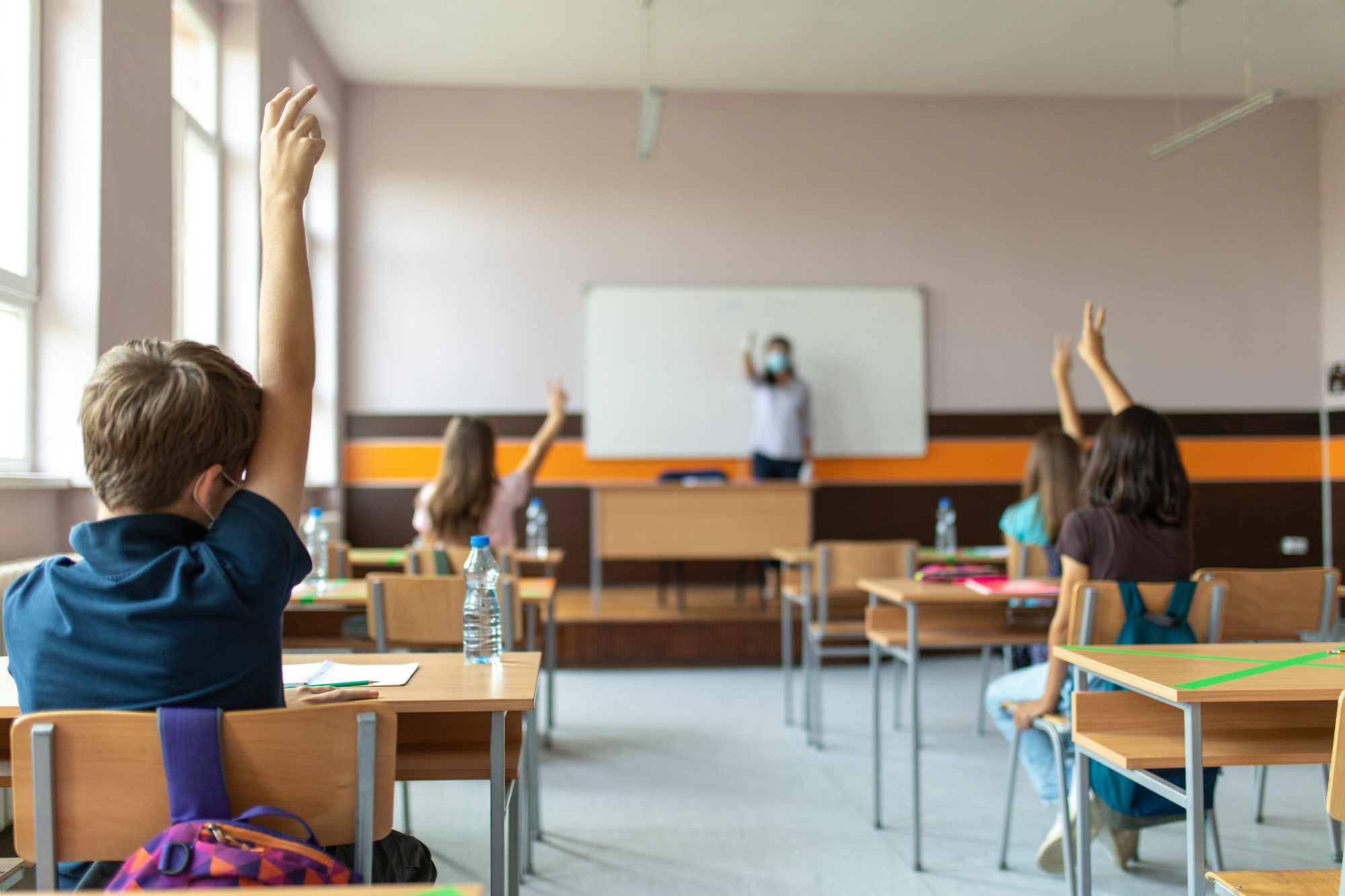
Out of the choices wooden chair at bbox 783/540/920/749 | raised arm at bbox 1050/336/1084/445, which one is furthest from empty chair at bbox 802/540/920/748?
raised arm at bbox 1050/336/1084/445

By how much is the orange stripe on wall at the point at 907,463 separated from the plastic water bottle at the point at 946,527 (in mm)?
229

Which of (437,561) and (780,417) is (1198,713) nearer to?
(437,561)

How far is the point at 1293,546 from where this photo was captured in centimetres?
698

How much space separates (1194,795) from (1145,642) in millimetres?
695

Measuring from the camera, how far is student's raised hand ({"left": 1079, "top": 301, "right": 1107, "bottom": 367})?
3.05 m

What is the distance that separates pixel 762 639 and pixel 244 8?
13.7 feet

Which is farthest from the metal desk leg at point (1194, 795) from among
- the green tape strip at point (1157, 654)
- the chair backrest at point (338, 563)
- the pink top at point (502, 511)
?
the chair backrest at point (338, 563)

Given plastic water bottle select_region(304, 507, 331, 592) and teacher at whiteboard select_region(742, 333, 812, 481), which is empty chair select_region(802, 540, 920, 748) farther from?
teacher at whiteboard select_region(742, 333, 812, 481)

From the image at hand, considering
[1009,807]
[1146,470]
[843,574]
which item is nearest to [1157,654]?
[1146,470]

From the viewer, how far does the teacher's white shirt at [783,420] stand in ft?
21.4

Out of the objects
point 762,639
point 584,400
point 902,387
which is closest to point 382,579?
point 762,639

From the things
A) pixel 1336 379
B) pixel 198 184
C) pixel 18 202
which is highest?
pixel 198 184

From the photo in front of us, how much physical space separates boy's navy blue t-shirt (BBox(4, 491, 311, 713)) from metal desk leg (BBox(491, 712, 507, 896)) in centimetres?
49

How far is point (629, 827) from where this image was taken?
291cm
